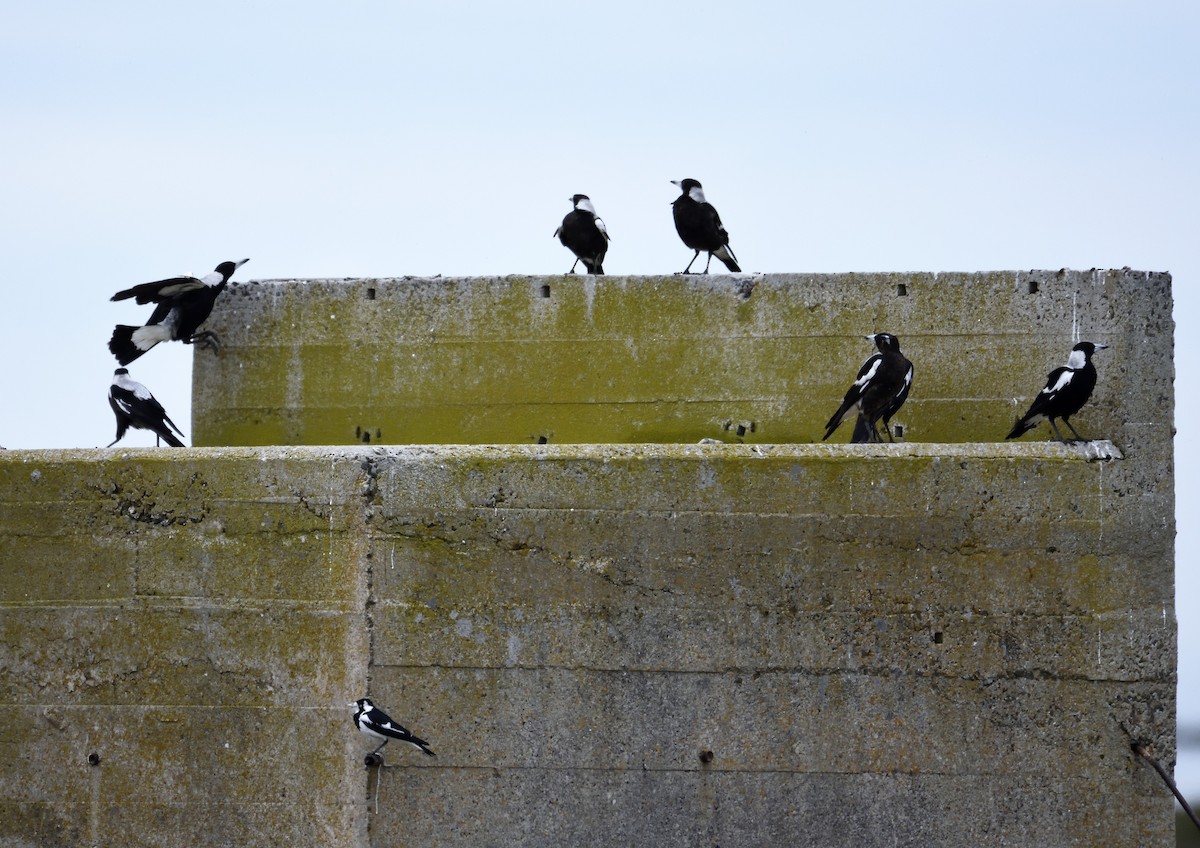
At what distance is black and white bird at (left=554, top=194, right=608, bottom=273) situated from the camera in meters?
9.41

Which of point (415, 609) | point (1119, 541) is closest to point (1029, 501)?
point (1119, 541)

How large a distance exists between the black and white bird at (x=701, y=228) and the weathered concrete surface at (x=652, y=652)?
85.7 inches

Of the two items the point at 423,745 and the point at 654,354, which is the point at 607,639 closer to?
the point at 423,745

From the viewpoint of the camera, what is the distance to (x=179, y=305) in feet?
28.1

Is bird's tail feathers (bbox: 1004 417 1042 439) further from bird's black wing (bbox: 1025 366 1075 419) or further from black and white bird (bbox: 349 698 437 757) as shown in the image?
black and white bird (bbox: 349 698 437 757)

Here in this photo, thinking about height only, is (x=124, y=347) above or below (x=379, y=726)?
above

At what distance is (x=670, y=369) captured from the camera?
26.6 feet

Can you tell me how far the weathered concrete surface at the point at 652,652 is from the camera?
711 cm

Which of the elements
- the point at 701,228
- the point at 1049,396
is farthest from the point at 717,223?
the point at 1049,396

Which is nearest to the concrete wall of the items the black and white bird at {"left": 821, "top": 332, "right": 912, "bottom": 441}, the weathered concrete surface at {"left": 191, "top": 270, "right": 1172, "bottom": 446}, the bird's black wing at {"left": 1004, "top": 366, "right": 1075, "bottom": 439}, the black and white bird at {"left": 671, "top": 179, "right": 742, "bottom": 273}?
the bird's black wing at {"left": 1004, "top": 366, "right": 1075, "bottom": 439}

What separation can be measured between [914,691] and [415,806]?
90.5 inches

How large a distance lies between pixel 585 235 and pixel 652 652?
3.10 m

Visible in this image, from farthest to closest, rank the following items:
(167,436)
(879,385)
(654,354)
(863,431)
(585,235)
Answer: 1. (585,235)
2. (167,436)
3. (654,354)
4. (863,431)
5. (879,385)

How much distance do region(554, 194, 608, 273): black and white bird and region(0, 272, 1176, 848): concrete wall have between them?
2.34 m
